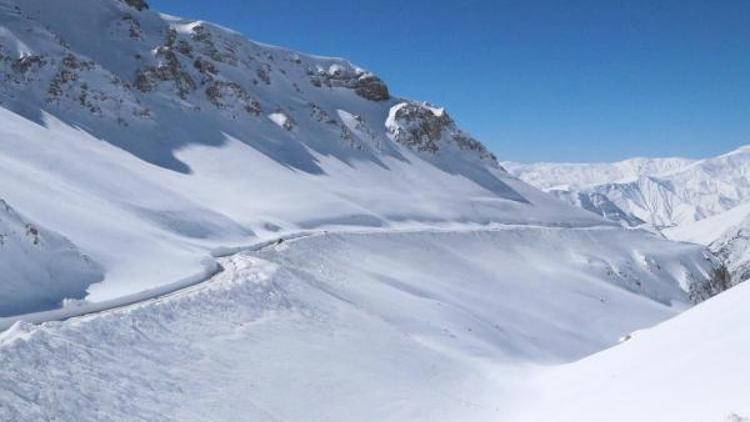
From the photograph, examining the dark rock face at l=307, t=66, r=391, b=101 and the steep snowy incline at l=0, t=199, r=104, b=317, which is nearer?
the steep snowy incline at l=0, t=199, r=104, b=317

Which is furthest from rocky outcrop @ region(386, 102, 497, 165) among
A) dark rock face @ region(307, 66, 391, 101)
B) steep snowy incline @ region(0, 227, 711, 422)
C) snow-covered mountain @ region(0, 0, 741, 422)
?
steep snowy incline @ region(0, 227, 711, 422)

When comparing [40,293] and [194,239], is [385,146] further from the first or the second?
[40,293]

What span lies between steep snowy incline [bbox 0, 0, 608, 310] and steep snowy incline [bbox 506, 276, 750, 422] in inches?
584

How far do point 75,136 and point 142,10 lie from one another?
40.2 metres

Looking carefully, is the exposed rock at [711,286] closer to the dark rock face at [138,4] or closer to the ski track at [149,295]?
the ski track at [149,295]

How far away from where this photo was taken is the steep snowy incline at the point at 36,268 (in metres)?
18.2

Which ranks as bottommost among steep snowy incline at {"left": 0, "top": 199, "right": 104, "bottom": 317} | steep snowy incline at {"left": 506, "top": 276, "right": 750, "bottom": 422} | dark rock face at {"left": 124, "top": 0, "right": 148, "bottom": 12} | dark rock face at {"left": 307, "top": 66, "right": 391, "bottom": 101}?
steep snowy incline at {"left": 0, "top": 199, "right": 104, "bottom": 317}

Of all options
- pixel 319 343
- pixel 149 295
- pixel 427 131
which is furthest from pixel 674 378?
pixel 427 131

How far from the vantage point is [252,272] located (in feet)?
86.8

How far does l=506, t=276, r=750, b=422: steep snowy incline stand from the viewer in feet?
35.3

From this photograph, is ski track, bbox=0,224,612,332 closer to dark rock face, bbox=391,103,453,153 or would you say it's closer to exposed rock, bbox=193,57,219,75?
exposed rock, bbox=193,57,219,75

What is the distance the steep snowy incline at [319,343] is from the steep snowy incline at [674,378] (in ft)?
9.63

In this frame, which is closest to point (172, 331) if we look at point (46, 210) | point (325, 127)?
point (46, 210)

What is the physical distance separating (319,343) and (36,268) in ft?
31.0
